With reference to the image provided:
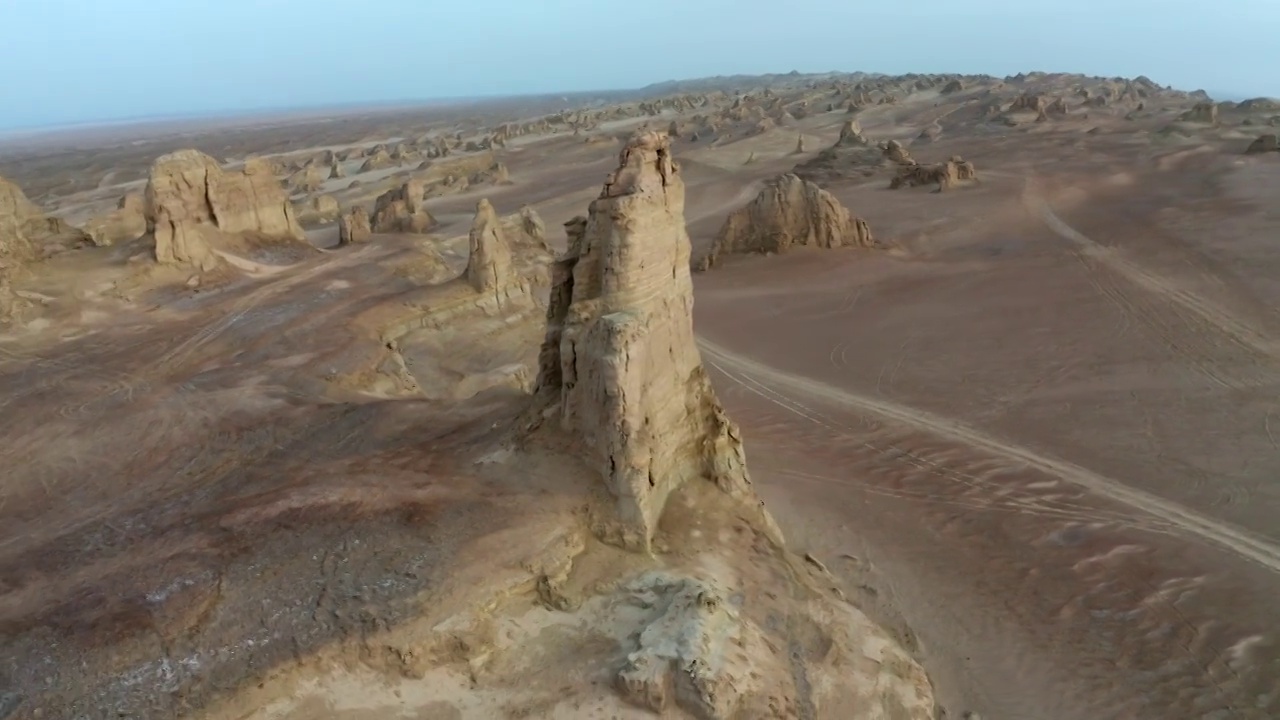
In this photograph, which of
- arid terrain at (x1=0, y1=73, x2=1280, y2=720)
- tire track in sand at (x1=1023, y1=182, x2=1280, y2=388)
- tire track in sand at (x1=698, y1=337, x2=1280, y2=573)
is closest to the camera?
arid terrain at (x1=0, y1=73, x2=1280, y2=720)

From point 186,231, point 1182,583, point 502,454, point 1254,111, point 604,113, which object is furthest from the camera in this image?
point 604,113

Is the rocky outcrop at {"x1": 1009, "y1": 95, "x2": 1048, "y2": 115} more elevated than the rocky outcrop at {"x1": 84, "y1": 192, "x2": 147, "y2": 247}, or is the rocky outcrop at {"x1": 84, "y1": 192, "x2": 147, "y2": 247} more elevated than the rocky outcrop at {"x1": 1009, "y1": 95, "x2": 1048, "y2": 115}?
the rocky outcrop at {"x1": 1009, "y1": 95, "x2": 1048, "y2": 115}

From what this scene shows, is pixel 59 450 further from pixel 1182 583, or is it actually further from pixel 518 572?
pixel 1182 583

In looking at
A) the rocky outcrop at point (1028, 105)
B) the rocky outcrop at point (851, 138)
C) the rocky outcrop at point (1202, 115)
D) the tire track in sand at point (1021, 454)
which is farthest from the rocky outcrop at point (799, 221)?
the rocky outcrop at point (1028, 105)

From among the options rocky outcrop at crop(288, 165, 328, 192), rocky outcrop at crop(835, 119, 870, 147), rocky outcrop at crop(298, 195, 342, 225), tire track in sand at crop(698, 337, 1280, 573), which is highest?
rocky outcrop at crop(835, 119, 870, 147)

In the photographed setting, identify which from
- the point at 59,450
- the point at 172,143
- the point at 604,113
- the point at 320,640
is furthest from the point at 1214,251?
the point at 172,143

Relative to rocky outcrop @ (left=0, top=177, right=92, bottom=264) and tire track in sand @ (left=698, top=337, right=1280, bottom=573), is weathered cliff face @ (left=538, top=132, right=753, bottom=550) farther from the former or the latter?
rocky outcrop @ (left=0, top=177, right=92, bottom=264)

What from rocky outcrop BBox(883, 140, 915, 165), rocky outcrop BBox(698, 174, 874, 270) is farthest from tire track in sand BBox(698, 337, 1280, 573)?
rocky outcrop BBox(883, 140, 915, 165)
